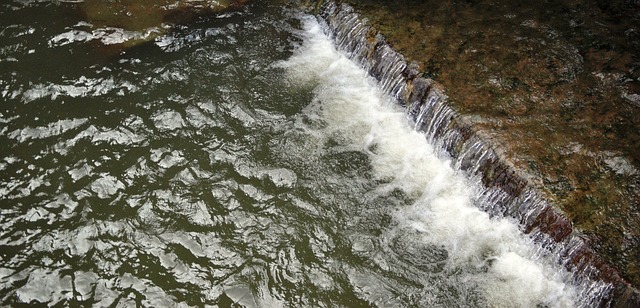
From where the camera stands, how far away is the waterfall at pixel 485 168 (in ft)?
18.0

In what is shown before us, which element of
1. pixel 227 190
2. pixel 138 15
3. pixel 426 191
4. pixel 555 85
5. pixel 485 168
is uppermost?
pixel 555 85

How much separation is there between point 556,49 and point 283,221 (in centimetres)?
444

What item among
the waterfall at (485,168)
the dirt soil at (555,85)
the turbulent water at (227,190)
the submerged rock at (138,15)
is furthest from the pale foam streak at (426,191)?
the submerged rock at (138,15)

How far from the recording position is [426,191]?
6.75m

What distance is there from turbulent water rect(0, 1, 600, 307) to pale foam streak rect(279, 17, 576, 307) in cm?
2

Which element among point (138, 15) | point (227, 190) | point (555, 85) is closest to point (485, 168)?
point (555, 85)

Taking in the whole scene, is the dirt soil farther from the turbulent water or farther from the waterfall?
the turbulent water

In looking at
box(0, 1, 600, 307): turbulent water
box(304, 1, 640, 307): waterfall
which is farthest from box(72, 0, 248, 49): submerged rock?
box(304, 1, 640, 307): waterfall

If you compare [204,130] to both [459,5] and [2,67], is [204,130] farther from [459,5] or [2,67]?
[459,5]

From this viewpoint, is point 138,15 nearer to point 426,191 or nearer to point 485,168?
point 426,191

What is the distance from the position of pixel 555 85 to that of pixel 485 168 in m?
1.59

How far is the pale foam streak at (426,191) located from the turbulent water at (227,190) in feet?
0.06

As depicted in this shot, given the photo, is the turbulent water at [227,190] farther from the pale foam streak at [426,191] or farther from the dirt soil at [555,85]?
the dirt soil at [555,85]

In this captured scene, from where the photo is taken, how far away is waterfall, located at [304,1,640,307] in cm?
547
